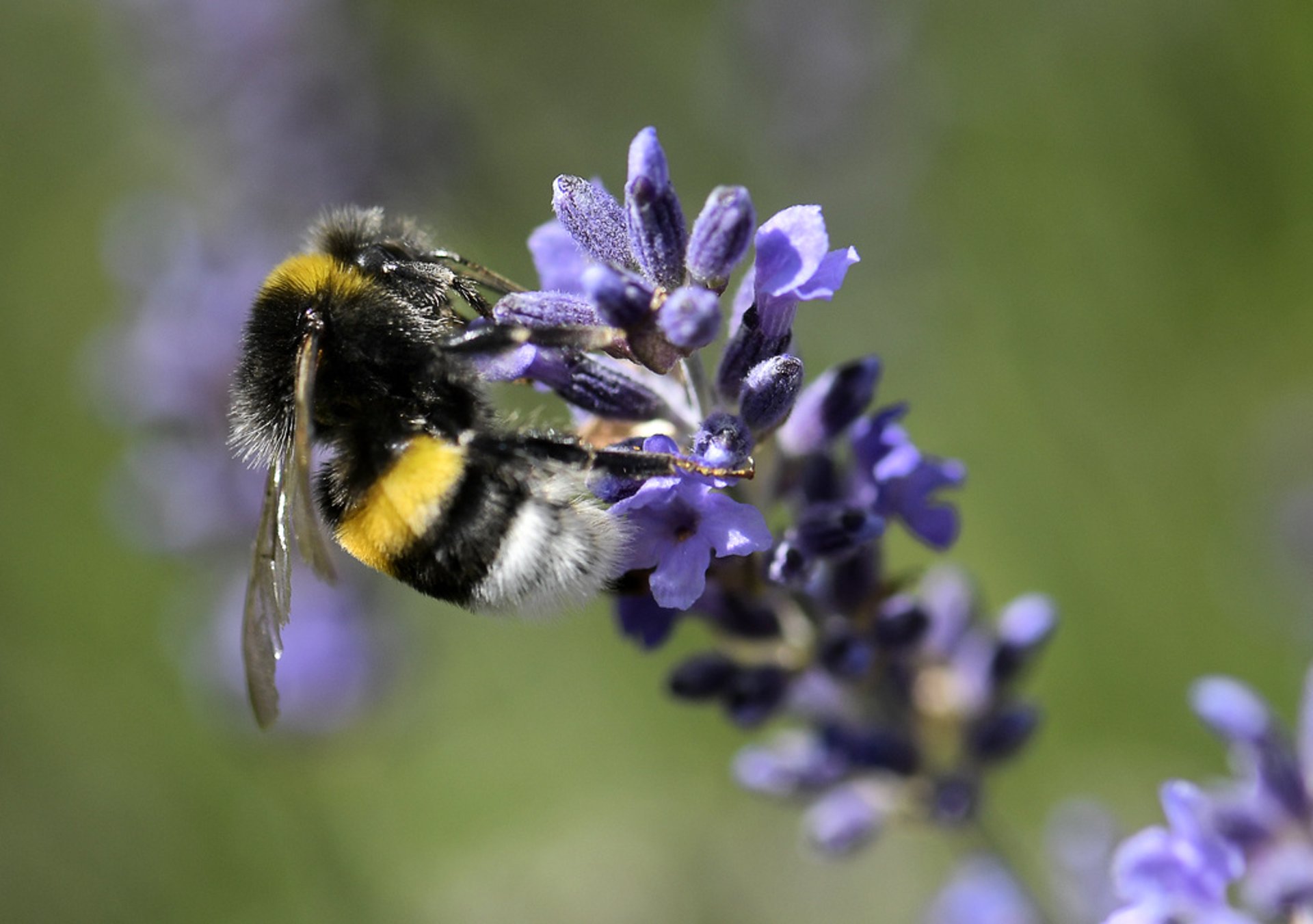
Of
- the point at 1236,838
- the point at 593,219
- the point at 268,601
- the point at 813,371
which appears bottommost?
the point at 268,601

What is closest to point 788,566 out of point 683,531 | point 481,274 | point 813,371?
point 683,531

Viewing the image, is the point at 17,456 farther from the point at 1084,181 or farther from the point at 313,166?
the point at 1084,181

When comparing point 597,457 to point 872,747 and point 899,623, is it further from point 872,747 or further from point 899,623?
point 872,747

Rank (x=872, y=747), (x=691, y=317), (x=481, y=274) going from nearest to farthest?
(x=691, y=317), (x=481, y=274), (x=872, y=747)

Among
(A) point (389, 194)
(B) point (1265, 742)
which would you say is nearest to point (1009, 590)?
(A) point (389, 194)

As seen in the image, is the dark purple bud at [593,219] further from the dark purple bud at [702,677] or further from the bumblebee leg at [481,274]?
the dark purple bud at [702,677]
